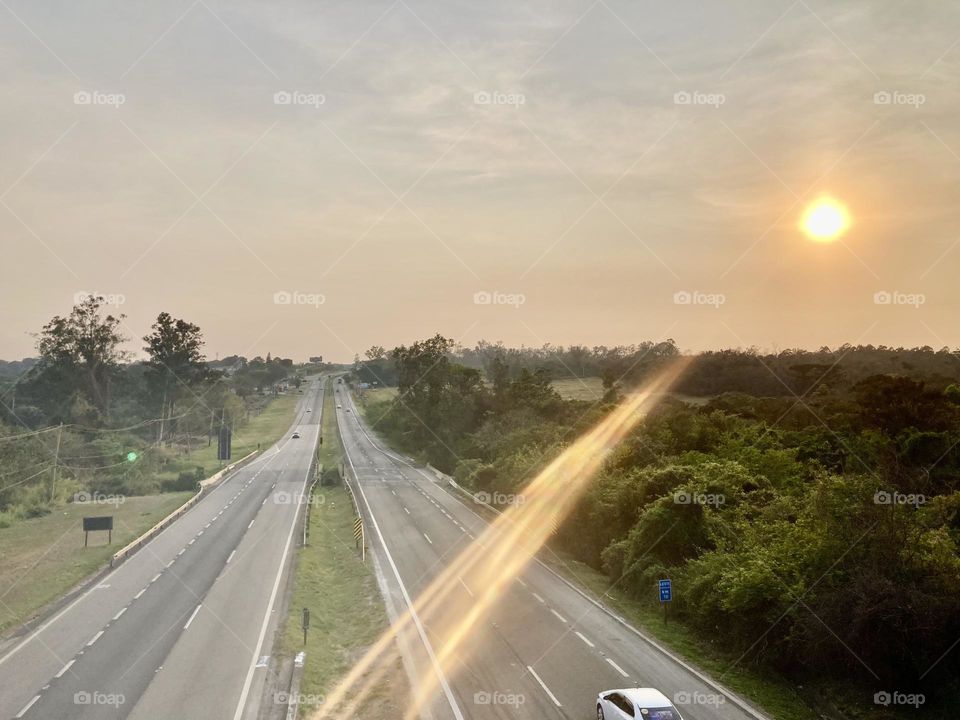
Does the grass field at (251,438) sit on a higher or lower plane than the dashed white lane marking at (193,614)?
higher

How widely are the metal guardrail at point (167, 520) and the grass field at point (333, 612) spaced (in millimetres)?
9143

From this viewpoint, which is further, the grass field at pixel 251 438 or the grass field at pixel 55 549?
the grass field at pixel 251 438

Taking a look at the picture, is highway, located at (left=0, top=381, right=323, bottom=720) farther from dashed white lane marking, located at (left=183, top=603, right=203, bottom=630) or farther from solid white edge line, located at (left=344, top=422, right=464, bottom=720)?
solid white edge line, located at (left=344, top=422, right=464, bottom=720)

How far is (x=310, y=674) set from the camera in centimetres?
2225

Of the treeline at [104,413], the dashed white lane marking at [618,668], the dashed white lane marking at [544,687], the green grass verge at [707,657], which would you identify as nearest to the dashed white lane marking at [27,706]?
the dashed white lane marking at [544,687]

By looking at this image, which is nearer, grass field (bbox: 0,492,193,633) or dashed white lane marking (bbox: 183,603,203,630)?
dashed white lane marking (bbox: 183,603,203,630)

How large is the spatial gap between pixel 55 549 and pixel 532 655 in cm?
3309

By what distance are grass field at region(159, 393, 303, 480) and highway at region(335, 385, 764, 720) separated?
51712mm

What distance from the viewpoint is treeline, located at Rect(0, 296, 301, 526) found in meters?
71.8

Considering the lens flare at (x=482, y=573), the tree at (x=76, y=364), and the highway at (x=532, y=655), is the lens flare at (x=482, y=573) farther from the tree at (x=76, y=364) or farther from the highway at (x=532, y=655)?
the tree at (x=76, y=364)

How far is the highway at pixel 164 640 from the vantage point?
1967cm

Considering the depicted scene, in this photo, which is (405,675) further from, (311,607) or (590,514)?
(590,514)

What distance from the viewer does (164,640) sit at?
24.6 m

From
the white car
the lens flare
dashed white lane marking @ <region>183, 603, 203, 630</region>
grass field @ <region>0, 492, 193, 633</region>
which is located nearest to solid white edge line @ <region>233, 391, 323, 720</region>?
A: the lens flare
